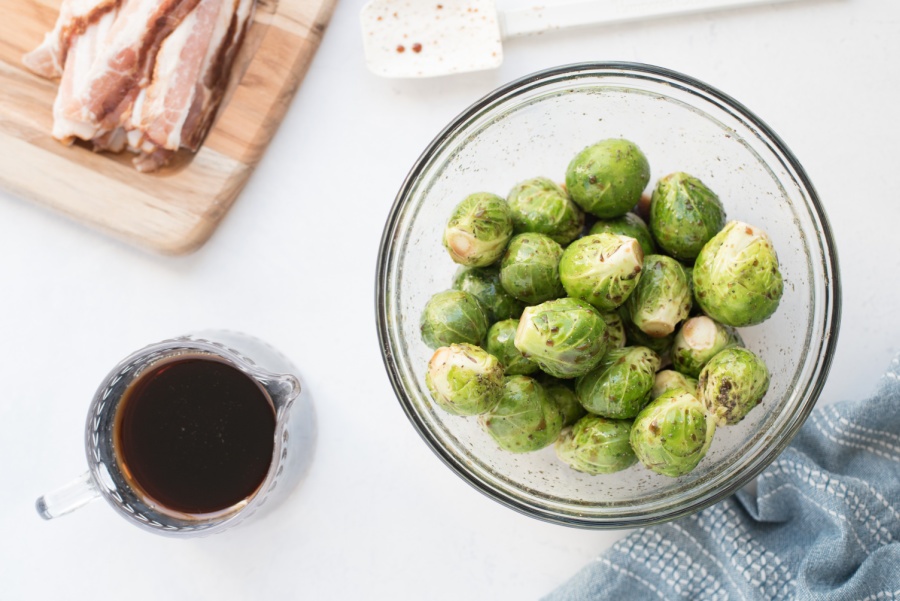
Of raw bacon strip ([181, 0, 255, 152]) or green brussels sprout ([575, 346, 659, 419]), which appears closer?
green brussels sprout ([575, 346, 659, 419])

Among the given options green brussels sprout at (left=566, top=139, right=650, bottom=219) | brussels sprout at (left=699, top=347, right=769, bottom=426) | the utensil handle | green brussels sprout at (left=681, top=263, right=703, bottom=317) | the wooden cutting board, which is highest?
the utensil handle

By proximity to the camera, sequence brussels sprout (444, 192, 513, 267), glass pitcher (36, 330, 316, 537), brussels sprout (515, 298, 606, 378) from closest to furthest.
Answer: brussels sprout (515, 298, 606, 378)
brussels sprout (444, 192, 513, 267)
glass pitcher (36, 330, 316, 537)

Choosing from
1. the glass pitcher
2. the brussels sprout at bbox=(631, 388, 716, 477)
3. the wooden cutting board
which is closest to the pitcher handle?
the glass pitcher

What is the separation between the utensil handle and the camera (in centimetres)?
155

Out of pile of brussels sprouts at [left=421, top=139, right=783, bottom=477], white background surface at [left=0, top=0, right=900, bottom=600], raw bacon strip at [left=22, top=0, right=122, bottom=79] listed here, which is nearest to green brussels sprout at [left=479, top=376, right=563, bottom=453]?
pile of brussels sprouts at [left=421, top=139, right=783, bottom=477]

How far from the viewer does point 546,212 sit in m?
1.33

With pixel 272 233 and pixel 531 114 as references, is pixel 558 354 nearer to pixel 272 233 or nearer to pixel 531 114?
pixel 531 114

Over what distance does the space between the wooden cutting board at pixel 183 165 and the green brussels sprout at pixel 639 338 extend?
0.80 metres

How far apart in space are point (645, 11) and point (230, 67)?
2.79 ft

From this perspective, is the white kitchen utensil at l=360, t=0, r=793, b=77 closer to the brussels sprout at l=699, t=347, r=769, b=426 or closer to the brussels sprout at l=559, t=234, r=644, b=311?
the brussels sprout at l=559, t=234, r=644, b=311

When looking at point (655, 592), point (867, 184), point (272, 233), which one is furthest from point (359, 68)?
point (655, 592)

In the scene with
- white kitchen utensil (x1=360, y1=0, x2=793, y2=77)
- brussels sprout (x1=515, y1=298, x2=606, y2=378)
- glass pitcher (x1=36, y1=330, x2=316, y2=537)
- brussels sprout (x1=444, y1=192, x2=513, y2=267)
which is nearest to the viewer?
brussels sprout (x1=515, y1=298, x2=606, y2=378)

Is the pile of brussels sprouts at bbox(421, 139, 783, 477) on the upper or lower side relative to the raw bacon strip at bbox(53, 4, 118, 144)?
upper

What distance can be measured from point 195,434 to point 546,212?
0.80m
